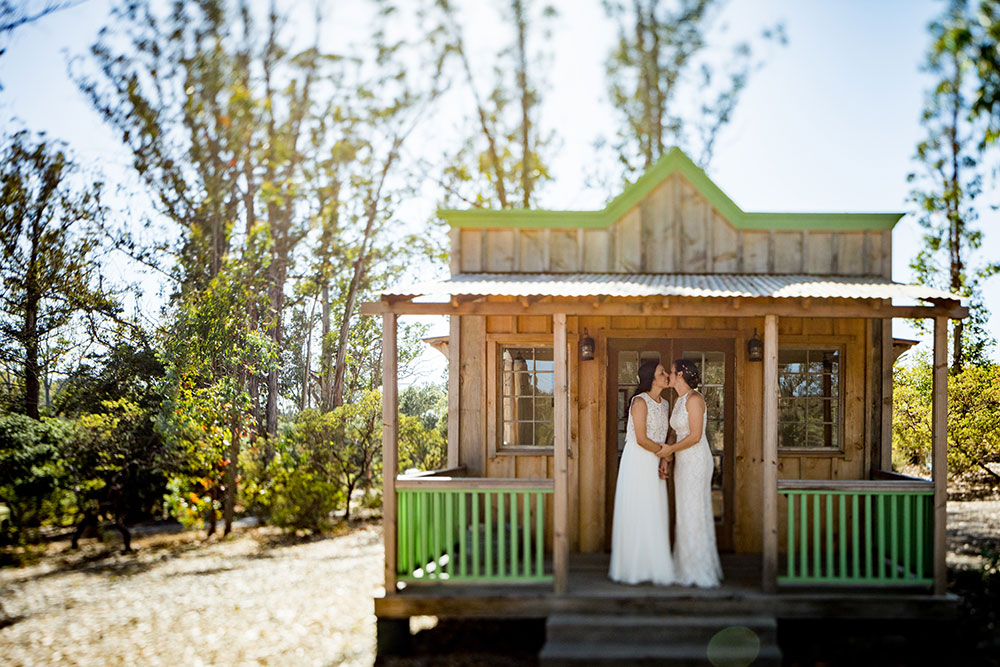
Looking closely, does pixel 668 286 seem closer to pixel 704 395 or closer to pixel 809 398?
pixel 704 395

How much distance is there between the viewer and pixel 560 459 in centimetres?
727

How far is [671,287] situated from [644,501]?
181 centimetres

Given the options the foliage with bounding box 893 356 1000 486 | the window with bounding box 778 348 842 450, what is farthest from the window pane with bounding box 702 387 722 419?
the foliage with bounding box 893 356 1000 486

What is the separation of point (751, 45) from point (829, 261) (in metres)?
15.1

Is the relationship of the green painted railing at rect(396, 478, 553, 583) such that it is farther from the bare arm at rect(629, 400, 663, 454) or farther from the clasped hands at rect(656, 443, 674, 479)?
the clasped hands at rect(656, 443, 674, 479)

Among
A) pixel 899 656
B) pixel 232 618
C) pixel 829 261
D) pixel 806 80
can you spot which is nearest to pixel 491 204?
pixel 806 80

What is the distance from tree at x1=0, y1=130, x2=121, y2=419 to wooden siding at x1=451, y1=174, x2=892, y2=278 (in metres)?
13.6

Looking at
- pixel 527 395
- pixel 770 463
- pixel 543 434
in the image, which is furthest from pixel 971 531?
pixel 527 395

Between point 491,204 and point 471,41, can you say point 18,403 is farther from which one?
point 471,41

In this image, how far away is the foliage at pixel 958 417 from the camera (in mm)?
15555

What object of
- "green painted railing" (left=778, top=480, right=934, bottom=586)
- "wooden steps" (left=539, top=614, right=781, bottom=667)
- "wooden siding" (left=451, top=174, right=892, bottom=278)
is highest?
"wooden siding" (left=451, top=174, right=892, bottom=278)

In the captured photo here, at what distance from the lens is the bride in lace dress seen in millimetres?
7441

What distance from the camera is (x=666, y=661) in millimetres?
6617

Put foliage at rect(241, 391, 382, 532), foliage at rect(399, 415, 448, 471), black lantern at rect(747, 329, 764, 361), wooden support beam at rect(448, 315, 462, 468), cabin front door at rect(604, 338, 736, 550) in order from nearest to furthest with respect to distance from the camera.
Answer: black lantern at rect(747, 329, 764, 361) < cabin front door at rect(604, 338, 736, 550) < wooden support beam at rect(448, 315, 462, 468) < foliage at rect(241, 391, 382, 532) < foliage at rect(399, 415, 448, 471)
